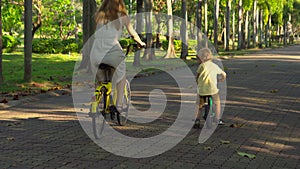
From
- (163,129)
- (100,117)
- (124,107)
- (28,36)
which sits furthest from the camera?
(28,36)

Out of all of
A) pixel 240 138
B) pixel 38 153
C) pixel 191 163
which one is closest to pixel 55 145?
pixel 38 153

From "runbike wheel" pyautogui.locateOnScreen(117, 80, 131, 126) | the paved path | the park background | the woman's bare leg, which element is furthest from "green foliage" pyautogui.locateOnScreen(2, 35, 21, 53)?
the woman's bare leg

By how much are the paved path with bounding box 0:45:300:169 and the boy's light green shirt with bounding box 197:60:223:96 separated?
2.42ft

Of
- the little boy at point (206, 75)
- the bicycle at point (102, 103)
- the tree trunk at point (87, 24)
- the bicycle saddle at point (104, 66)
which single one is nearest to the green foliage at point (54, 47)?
the tree trunk at point (87, 24)

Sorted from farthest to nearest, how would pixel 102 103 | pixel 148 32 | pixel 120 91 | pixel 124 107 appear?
pixel 148 32
pixel 124 107
pixel 120 91
pixel 102 103

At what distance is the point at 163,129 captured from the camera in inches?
335

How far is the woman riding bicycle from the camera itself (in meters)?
7.68

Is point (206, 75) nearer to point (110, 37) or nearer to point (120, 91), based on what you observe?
point (120, 91)

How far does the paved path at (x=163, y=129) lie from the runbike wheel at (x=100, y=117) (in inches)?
8.8

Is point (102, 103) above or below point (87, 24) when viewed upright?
below

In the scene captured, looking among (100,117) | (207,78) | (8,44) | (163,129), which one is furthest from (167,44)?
(100,117)

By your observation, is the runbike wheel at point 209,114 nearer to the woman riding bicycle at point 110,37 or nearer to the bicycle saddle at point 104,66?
the woman riding bicycle at point 110,37

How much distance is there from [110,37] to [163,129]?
1996 millimetres

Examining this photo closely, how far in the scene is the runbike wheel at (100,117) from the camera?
24.7 ft
